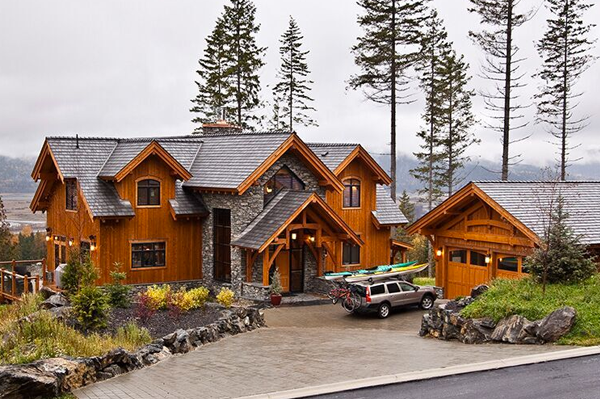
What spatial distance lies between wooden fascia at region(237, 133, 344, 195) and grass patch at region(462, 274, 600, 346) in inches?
452

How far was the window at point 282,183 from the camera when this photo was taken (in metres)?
28.3

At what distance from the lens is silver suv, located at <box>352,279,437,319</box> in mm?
23219

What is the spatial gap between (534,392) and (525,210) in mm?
12003

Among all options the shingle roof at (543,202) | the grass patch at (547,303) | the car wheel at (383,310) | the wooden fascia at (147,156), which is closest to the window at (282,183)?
the wooden fascia at (147,156)

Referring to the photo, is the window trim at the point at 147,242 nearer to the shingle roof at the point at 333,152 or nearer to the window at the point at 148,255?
the window at the point at 148,255

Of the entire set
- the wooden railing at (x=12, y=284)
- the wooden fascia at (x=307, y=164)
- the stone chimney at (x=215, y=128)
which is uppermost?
the stone chimney at (x=215, y=128)

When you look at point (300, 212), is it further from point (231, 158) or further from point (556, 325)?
point (556, 325)

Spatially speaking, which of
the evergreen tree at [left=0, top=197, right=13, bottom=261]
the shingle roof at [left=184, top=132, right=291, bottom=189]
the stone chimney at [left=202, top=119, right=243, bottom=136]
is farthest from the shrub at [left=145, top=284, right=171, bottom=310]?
the evergreen tree at [left=0, top=197, right=13, bottom=261]

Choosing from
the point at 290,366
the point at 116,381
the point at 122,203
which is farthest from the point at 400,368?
the point at 122,203

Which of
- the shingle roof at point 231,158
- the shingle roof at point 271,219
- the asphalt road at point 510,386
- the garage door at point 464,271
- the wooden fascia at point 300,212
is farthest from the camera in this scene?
the shingle roof at point 231,158

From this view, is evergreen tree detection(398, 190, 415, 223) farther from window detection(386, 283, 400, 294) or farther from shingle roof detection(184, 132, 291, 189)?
window detection(386, 283, 400, 294)

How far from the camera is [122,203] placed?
27266 millimetres

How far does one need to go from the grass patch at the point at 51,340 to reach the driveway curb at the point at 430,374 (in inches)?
180

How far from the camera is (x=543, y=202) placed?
23.2 m
